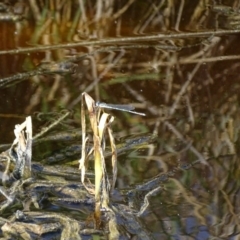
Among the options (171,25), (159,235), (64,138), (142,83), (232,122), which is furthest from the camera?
(171,25)

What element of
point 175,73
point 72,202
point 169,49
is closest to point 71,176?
point 72,202

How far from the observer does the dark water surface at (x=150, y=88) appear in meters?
1.49

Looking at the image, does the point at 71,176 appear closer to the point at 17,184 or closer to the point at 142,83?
the point at 17,184

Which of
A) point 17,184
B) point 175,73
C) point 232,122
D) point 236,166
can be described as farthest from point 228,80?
point 17,184

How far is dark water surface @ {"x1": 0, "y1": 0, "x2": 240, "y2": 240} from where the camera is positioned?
1.49m

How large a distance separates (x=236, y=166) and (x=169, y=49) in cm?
92

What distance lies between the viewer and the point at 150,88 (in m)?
2.12

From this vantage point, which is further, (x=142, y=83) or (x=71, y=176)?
(x=142, y=83)

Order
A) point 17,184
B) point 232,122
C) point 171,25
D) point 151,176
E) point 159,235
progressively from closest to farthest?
point 159,235 < point 17,184 < point 151,176 < point 232,122 < point 171,25

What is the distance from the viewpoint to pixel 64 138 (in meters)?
1.75

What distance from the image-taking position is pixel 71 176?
5.07ft

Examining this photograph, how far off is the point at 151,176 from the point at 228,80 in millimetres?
726

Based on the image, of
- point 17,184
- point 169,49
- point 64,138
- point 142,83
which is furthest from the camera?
point 169,49

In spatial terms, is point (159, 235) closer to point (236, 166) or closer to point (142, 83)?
point (236, 166)
